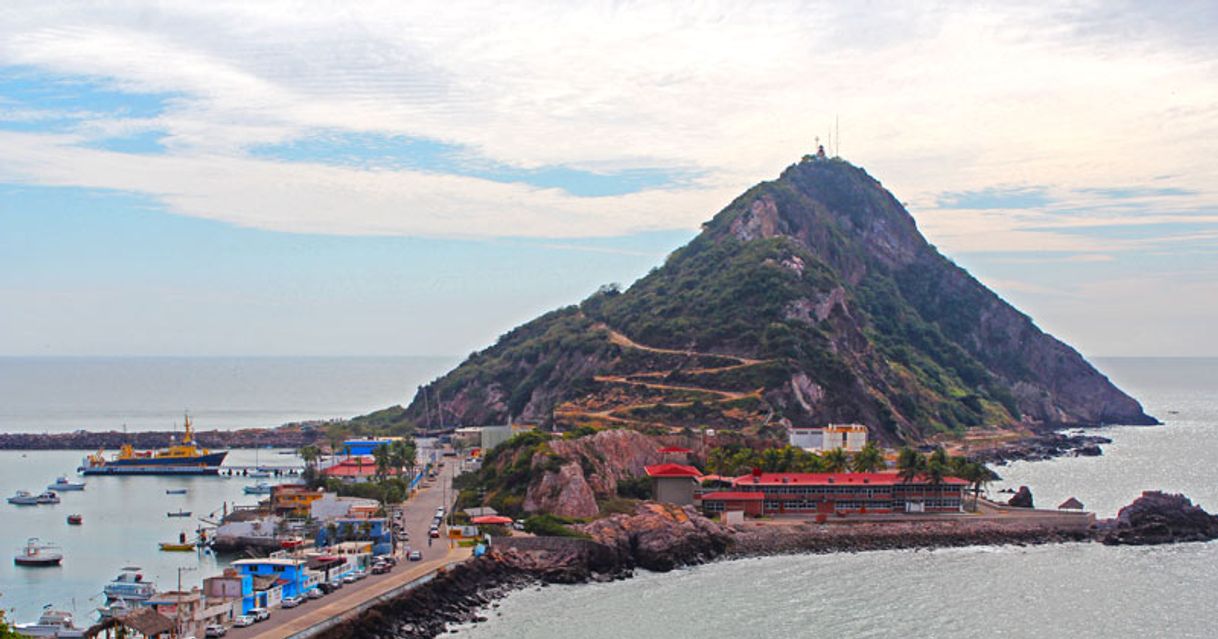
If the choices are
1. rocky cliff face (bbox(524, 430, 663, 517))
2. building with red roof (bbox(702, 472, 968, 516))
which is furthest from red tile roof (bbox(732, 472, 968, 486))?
rocky cliff face (bbox(524, 430, 663, 517))

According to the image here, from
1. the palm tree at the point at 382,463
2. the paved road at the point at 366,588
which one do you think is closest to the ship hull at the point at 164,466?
the palm tree at the point at 382,463

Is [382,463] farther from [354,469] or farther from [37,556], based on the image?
[37,556]

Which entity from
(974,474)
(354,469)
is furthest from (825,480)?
(354,469)

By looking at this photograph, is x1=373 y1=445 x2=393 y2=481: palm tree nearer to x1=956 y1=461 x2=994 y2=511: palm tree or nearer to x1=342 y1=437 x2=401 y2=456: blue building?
x1=342 y1=437 x2=401 y2=456: blue building

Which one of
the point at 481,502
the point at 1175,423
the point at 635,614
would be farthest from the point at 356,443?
the point at 1175,423

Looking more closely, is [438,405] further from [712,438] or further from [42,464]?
[712,438]

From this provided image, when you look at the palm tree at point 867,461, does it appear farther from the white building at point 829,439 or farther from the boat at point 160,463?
the boat at point 160,463
